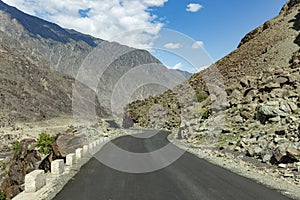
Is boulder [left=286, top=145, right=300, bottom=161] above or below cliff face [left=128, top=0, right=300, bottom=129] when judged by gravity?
below

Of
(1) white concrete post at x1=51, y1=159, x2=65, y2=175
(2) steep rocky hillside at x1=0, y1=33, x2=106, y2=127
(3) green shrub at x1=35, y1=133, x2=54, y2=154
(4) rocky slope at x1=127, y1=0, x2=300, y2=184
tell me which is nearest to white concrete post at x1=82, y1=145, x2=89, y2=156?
(1) white concrete post at x1=51, y1=159, x2=65, y2=175

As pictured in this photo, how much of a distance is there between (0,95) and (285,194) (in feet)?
376

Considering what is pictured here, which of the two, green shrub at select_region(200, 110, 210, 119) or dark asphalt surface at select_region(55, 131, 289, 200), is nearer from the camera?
dark asphalt surface at select_region(55, 131, 289, 200)

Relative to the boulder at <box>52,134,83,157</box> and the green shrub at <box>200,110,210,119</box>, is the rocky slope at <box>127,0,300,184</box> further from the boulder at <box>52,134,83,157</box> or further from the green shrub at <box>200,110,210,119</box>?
the boulder at <box>52,134,83,157</box>

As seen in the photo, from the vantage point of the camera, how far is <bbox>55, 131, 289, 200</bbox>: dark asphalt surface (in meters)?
9.39

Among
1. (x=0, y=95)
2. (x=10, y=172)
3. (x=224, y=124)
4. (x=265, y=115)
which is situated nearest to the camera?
(x=265, y=115)

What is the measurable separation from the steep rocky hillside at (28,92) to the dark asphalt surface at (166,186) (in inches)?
3764

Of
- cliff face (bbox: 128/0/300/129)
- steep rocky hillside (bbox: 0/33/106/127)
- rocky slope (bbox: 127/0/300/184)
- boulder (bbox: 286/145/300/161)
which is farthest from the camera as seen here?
steep rocky hillside (bbox: 0/33/106/127)

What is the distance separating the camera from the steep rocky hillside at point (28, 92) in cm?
10950

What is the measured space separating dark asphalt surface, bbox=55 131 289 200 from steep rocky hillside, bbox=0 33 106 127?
95.6m

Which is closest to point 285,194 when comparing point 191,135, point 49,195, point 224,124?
point 49,195

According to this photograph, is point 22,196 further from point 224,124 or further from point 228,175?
point 224,124

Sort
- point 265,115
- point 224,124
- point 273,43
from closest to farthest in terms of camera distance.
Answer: point 265,115 → point 224,124 → point 273,43

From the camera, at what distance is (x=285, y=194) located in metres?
9.93
